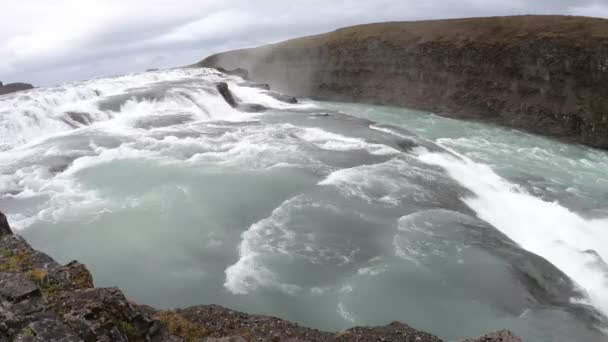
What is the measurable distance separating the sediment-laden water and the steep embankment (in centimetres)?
677

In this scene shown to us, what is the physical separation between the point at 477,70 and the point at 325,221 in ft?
102

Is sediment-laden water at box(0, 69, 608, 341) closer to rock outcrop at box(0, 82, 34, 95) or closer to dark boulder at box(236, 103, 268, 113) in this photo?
dark boulder at box(236, 103, 268, 113)

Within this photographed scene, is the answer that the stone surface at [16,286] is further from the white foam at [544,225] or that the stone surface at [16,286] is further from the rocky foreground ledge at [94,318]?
the white foam at [544,225]

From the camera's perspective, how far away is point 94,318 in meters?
6.88

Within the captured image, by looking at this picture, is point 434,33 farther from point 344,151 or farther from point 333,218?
point 333,218

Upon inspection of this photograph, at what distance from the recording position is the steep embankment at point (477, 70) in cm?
3272

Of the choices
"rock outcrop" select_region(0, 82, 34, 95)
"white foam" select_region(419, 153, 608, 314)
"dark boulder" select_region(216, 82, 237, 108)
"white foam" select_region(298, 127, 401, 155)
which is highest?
"rock outcrop" select_region(0, 82, 34, 95)

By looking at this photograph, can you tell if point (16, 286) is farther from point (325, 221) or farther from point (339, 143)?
point (339, 143)

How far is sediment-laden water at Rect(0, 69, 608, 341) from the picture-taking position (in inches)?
449

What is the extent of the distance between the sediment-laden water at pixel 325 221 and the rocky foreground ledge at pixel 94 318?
147 centimetres

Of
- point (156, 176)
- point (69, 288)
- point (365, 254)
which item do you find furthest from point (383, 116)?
point (69, 288)

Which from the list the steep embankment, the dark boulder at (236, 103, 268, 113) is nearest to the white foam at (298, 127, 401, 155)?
the dark boulder at (236, 103, 268, 113)

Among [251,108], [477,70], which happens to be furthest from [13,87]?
[477,70]

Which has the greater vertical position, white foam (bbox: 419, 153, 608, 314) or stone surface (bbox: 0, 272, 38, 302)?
stone surface (bbox: 0, 272, 38, 302)
